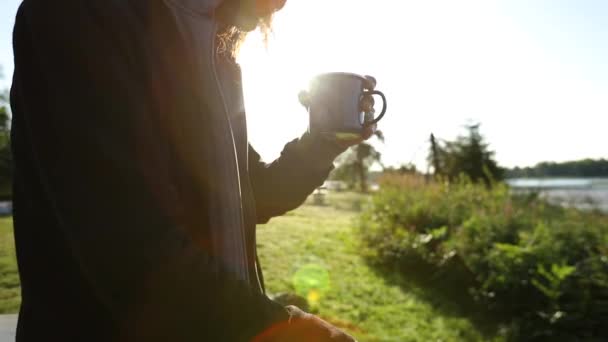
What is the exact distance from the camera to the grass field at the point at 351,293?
455 cm

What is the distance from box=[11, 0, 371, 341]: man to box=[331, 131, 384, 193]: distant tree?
1759 inches

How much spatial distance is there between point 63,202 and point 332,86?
1017 millimetres

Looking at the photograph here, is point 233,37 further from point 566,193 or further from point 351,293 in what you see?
point 566,193

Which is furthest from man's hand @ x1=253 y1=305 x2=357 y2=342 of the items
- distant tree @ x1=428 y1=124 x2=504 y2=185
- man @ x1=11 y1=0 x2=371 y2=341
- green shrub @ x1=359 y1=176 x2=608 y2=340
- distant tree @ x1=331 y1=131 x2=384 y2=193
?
distant tree @ x1=331 y1=131 x2=384 y2=193

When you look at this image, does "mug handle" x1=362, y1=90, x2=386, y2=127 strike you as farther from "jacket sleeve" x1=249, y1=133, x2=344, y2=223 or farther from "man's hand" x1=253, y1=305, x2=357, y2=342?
"man's hand" x1=253, y1=305, x2=357, y2=342

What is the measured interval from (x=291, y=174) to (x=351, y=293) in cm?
479

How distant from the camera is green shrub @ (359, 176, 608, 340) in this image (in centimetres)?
383

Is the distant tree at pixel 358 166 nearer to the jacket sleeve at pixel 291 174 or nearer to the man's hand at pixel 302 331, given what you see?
the jacket sleeve at pixel 291 174

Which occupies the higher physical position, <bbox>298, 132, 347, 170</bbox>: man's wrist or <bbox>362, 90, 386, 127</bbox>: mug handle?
<bbox>362, 90, 386, 127</bbox>: mug handle

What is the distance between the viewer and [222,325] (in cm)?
67

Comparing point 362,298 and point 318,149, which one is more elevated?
point 318,149

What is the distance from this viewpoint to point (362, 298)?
575 centimetres

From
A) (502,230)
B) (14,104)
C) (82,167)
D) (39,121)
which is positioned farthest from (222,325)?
(502,230)

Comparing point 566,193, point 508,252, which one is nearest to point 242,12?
point 508,252
